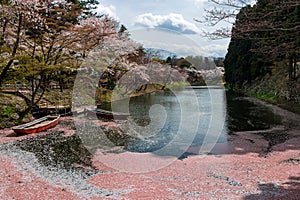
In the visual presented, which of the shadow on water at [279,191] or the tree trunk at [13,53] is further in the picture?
the tree trunk at [13,53]

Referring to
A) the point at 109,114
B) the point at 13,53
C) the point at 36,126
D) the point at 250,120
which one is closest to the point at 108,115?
the point at 109,114

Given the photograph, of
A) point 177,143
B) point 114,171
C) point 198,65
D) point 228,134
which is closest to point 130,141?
point 177,143

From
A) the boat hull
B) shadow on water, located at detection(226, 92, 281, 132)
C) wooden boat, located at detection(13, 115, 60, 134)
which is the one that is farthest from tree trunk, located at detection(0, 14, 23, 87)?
shadow on water, located at detection(226, 92, 281, 132)

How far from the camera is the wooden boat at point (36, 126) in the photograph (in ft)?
32.0

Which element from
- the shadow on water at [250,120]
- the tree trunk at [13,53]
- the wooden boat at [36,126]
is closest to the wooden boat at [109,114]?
the wooden boat at [36,126]

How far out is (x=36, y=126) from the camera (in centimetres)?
1039

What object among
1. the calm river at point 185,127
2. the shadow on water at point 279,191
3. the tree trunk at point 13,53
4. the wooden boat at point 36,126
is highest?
the tree trunk at point 13,53

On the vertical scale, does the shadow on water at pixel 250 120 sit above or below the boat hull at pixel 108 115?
below

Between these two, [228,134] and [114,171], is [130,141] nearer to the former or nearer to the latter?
[114,171]

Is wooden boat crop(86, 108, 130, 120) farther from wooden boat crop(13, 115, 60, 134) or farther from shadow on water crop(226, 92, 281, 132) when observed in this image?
shadow on water crop(226, 92, 281, 132)

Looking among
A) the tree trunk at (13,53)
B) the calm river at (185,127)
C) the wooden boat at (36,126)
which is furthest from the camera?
the tree trunk at (13,53)

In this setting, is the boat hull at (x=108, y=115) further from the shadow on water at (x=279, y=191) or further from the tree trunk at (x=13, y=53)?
the shadow on water at (x=279, y=191)

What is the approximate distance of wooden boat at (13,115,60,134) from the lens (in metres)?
9.76

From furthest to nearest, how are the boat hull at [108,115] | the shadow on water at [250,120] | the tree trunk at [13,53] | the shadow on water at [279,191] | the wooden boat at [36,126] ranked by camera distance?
the boat hull at [108,115] → the shadow on water at [250,120] → the tree trunk at [13,53] → the wooden boat at [36,126] → the shadow on water at [279,191]
